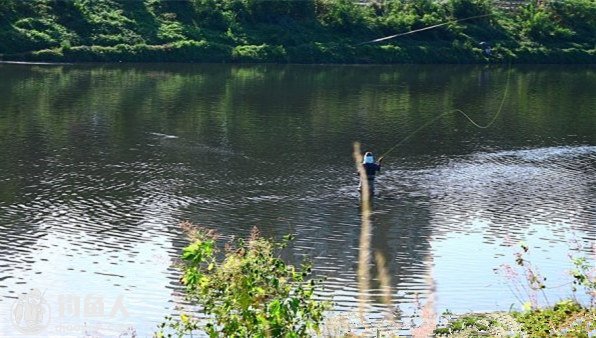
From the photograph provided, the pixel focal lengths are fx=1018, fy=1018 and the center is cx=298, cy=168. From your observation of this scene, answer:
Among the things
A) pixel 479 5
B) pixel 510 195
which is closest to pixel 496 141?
pixel 510 195

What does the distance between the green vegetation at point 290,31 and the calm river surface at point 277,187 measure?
1071 cm

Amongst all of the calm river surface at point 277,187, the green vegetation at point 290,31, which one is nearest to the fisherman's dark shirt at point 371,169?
the calm river surface at point 277,187

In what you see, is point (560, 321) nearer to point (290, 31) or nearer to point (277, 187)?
point (277, 187)

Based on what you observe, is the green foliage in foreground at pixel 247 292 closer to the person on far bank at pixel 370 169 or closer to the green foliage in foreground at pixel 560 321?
the green foliage in foreground at pixel 560 321

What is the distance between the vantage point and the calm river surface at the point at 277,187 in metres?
28.1

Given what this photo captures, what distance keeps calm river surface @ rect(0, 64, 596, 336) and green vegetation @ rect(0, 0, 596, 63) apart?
10.7 meters

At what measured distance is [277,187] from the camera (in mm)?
40625

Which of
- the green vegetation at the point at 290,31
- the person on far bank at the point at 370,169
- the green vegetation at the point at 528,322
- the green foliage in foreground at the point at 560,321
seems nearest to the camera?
the green foliage in foreground at the point at 560,321

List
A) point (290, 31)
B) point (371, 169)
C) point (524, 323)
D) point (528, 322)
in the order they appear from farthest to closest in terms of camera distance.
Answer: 1. point (290, 31)
2. point (371, 169)
3. point (524, 323)
4. point (528, 322)

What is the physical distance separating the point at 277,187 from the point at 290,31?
51408 millimetres

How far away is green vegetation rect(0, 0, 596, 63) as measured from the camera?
83.3 m

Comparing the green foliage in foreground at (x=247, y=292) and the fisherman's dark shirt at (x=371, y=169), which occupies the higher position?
the green foliage in foreground at (x=247, y=292)

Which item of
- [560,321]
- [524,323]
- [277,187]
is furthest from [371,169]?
[560,321]

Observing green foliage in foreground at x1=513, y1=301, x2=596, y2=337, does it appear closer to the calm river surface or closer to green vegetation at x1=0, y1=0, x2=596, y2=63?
the calm river surface
